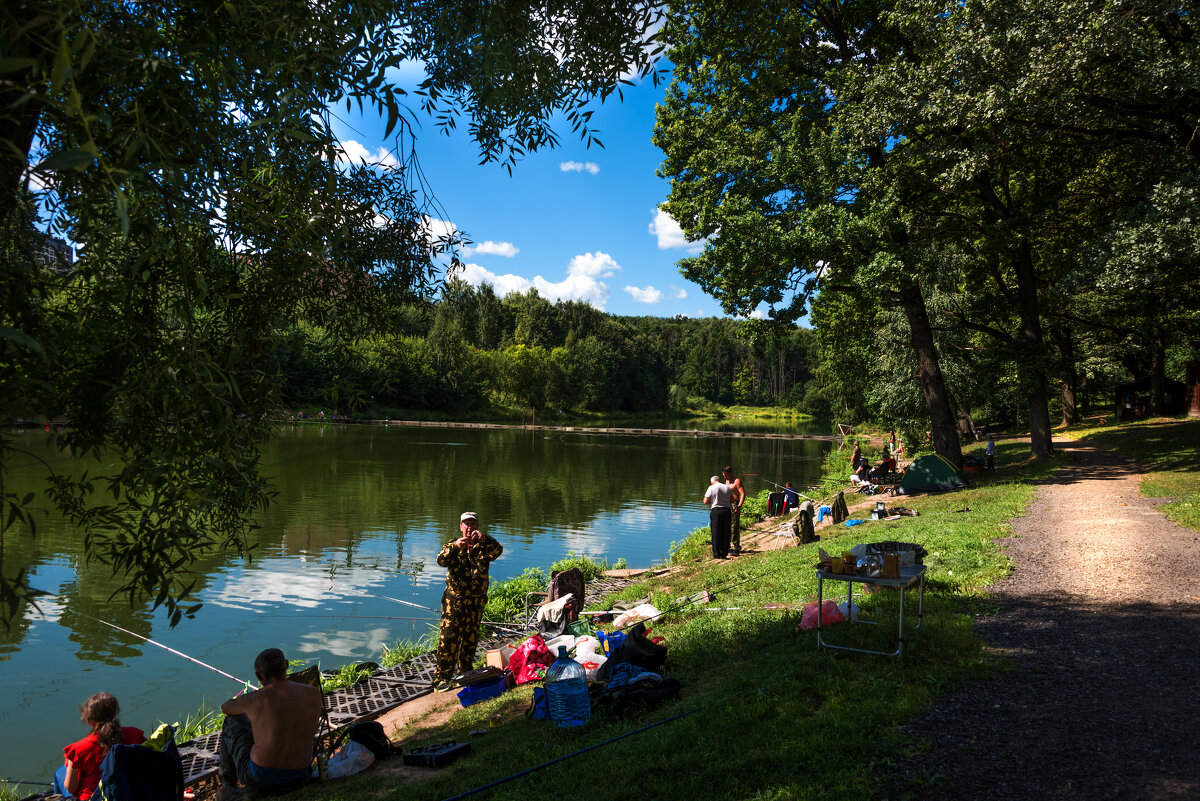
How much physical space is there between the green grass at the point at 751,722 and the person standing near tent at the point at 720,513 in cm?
436

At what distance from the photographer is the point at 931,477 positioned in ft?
54.5

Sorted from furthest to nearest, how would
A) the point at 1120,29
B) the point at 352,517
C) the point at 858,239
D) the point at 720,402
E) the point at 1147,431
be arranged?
the point at 720,402, the point at 1147,431, the point at 352,517, the point at 858,239, the point at 1120,29

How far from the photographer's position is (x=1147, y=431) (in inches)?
933

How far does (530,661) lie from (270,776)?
2.83 metres

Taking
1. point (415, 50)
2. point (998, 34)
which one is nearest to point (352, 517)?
point (415, 50)

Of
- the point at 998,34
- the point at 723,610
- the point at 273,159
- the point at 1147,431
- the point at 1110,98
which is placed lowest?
the point at 723,610

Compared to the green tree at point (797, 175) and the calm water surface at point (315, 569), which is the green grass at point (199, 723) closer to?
the calm water surface at point (315, 569)

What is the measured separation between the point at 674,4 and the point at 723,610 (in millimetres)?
6358

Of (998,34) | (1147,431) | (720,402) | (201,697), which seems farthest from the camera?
(720,402)

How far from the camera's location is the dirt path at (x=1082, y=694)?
3.72 metres

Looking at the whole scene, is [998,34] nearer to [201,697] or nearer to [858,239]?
[858,239]

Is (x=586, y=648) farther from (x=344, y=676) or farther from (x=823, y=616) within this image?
(x=344, y=676)

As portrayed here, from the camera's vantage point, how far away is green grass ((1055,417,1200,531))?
452 inches

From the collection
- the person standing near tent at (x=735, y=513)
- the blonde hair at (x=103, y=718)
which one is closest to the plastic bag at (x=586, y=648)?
the blonde hair at (x=103, y=718)
